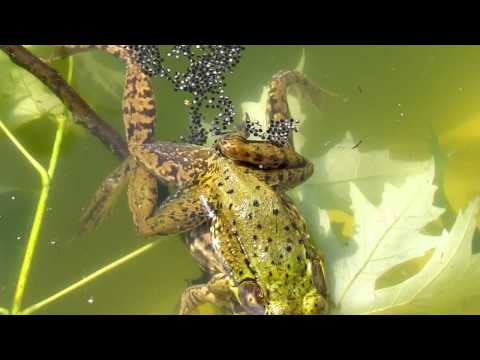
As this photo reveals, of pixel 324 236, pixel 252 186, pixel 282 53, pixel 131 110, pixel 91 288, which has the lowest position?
pixel 91 288

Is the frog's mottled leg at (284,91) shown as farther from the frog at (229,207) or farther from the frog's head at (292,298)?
the frog's head at (292,298)

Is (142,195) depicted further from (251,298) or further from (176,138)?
(251,298)

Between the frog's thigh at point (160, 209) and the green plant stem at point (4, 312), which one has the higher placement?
the frog's thigh at point (160, 209)

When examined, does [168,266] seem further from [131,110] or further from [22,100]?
[22,100]

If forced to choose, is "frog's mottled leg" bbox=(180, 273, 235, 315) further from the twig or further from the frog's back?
the twig

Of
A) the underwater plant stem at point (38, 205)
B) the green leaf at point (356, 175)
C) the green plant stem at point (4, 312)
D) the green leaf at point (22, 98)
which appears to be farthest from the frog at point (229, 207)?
the green plant stem at point (4, 312)

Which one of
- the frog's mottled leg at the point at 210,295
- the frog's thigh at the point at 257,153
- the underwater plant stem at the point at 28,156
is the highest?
the underwater plant stem at the point at 28,156
